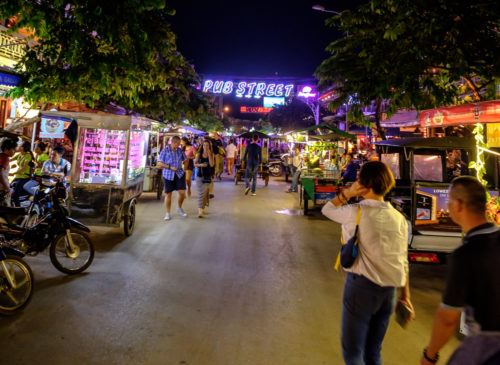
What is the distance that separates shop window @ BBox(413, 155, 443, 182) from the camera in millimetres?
6742

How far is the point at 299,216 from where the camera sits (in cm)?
995

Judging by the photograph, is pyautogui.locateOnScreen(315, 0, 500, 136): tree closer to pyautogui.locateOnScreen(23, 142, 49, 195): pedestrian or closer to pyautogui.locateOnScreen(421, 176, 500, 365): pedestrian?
pyautogui.locateOnScreen(421, 176, 500, 365): pedestrian

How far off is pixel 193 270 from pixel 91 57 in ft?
12.6

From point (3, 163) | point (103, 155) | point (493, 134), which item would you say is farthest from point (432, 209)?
point (3, 163)

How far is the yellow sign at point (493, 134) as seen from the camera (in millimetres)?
6020

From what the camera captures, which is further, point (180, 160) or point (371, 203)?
point (180, 160)

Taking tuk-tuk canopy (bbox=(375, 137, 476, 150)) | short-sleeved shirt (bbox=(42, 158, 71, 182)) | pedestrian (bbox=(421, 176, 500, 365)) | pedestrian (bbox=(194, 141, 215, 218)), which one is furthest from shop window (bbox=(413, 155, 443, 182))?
short-sleeved shirt (bbox=(42, 158, 71, 182))

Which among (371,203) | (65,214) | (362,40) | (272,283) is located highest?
(362,40)

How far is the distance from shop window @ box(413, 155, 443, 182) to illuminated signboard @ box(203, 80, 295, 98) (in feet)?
167

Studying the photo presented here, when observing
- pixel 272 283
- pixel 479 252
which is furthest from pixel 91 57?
pixel 479 252

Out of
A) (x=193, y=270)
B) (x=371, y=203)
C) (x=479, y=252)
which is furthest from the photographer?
(x=193, y=270)

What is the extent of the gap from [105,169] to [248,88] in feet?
171

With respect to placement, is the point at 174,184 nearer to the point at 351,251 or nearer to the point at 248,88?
the point at 351,251

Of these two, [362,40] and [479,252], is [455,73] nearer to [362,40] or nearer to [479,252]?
[362,40]
